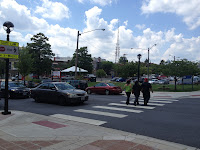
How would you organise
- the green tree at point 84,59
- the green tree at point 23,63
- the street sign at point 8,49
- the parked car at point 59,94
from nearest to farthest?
the street sign at point 8,49
the parked car at point 59,94
the green tree at point 23,63
the green tree at point 84,59

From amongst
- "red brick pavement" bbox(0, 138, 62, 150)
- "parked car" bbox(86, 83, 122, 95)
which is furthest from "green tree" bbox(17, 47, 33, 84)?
"red brick pavement" bbox(0, 138, 62, 150)

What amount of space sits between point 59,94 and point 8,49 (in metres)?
4.49

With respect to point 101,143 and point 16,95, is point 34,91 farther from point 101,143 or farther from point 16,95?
point 101,143

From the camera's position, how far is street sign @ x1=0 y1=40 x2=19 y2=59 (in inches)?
330

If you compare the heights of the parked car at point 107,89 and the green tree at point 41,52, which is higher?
the green tree at point 41,52

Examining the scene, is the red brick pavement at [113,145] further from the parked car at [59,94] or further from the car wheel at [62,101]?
the car wheel at [62,101]

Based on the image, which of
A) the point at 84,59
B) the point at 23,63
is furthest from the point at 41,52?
the point at 84,59

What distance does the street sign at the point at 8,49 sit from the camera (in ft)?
27.5

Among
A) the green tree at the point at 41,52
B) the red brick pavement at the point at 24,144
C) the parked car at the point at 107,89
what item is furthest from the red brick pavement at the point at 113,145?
the green tree at the point at 41,52

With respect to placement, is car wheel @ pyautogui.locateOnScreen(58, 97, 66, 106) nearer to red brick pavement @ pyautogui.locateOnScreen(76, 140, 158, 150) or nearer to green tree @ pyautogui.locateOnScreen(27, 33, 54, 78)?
red brick pavement @ pyautogui.locateOnScreen(76, 140, 158, 150)

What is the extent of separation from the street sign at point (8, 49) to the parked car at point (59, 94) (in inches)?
160

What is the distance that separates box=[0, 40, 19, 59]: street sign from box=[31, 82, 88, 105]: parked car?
407cm

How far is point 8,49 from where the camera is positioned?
8586 millimetres


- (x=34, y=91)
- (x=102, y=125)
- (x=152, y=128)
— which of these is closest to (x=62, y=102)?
(x=34, y=91)
